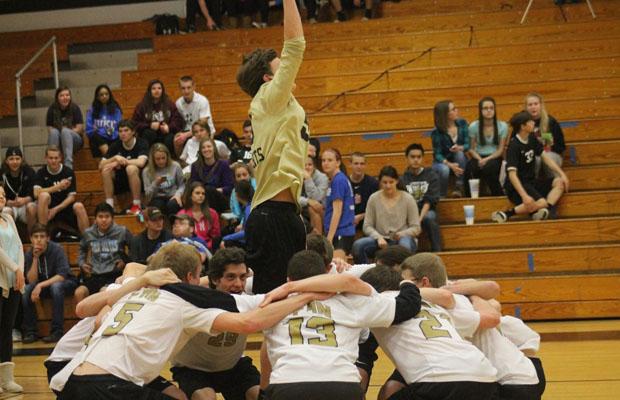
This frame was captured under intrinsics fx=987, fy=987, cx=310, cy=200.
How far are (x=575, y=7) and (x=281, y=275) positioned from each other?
31.9ft

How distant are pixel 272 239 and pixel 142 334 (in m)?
0.83

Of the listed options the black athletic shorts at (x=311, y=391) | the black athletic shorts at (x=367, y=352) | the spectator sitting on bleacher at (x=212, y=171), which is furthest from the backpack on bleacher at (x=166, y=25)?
the black athletic shorts at (x=311, y=391)

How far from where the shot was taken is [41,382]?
7.41 meters

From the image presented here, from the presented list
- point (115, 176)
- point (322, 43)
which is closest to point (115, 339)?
point (115, 176)

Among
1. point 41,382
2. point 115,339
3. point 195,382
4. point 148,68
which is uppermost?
point 148,68

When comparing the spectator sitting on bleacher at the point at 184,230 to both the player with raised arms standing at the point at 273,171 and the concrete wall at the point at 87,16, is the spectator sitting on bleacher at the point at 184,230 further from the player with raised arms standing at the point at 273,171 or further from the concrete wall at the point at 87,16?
the concrete wall at the point at 87,16

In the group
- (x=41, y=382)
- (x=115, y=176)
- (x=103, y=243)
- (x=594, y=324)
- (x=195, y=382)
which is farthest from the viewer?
(x=115, y=176)

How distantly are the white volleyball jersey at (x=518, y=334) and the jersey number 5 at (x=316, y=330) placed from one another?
1.38 metres

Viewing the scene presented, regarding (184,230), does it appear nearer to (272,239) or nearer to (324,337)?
(272,239)

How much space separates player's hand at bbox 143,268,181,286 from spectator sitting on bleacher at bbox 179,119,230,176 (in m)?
6.10

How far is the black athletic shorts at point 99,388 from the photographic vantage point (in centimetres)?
427

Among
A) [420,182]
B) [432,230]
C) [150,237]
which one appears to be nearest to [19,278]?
[150,237]

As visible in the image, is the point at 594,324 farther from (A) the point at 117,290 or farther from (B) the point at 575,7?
(B) the point at 575,7

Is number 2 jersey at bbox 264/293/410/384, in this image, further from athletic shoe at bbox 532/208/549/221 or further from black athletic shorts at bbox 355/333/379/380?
athletic shoe at bbox 532/208/549/221
